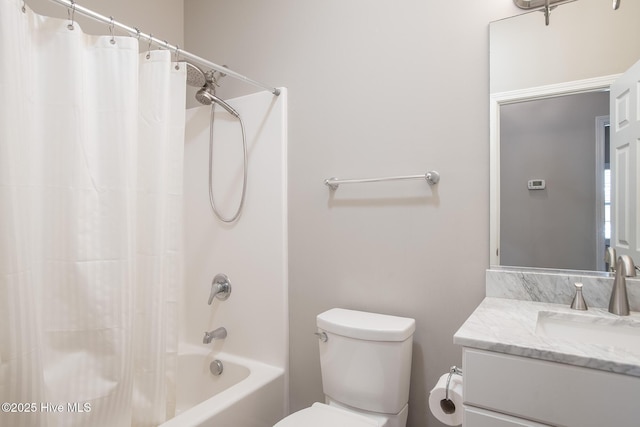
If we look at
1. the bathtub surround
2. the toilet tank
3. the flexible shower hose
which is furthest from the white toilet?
the flexible shower hose

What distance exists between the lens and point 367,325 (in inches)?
55.8

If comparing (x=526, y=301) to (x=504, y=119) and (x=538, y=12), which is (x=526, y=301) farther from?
(x=538, y=12)

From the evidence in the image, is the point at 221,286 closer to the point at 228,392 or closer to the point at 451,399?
the point at 228,392

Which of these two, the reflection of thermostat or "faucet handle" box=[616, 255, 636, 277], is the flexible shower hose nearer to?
the reflection of thermostat

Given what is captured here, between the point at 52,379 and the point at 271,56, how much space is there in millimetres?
1668

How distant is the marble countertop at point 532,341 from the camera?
79 cm

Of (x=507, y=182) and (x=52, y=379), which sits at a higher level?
(x=507, y=182)

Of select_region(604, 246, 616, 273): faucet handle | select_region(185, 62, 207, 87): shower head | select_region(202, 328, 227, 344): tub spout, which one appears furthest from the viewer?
select_region(202, 328, 227, 344): tub spout

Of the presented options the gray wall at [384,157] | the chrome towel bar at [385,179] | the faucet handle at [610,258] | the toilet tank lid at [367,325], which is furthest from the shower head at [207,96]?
the faucet handle at [610,258]

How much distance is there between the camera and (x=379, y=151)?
1594 millimetres

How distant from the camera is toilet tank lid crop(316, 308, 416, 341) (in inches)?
53.7

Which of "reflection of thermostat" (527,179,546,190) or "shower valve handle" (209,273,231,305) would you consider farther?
"shower valve handle" (209,273,231,305)

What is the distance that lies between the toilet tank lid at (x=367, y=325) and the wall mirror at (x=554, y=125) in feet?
1.46

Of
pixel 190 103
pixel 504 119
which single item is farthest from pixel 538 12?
pixel 190 103
